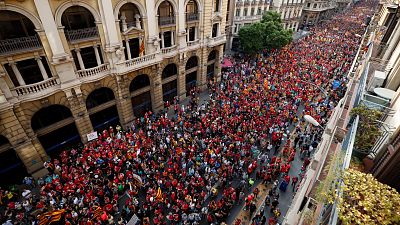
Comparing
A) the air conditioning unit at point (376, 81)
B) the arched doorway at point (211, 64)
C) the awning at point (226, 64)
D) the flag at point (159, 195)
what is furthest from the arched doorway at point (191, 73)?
the air conditioning unit at point (376, 81)

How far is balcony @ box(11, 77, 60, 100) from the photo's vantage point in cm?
1833

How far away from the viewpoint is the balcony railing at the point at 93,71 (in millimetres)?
21545

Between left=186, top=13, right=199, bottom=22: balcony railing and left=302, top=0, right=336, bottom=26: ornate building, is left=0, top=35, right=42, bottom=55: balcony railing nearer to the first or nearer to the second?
left=186, top=13, right=199, bottom=22: balcony railing

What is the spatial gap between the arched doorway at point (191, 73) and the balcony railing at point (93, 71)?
12.6m

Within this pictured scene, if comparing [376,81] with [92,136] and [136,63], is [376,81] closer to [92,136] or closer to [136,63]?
[136,63]

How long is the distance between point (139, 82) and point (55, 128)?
10.2m

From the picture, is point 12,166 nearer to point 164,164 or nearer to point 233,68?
point 164,164

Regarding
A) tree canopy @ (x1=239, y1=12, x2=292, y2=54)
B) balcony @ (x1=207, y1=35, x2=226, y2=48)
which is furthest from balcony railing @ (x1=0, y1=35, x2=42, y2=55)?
tree canopy @ (x1=239, y1=12, x2=292, y2=54)

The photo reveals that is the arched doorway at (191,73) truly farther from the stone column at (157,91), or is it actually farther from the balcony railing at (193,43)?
the stone column at (157,91)

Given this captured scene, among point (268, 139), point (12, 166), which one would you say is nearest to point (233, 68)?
point (268, 139)

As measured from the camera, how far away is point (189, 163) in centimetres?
2120

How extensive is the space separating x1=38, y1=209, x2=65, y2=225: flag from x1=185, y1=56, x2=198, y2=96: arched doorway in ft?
74.6

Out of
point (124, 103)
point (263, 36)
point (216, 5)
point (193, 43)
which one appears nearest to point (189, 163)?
point (124, 103)

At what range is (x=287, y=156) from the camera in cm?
2425
